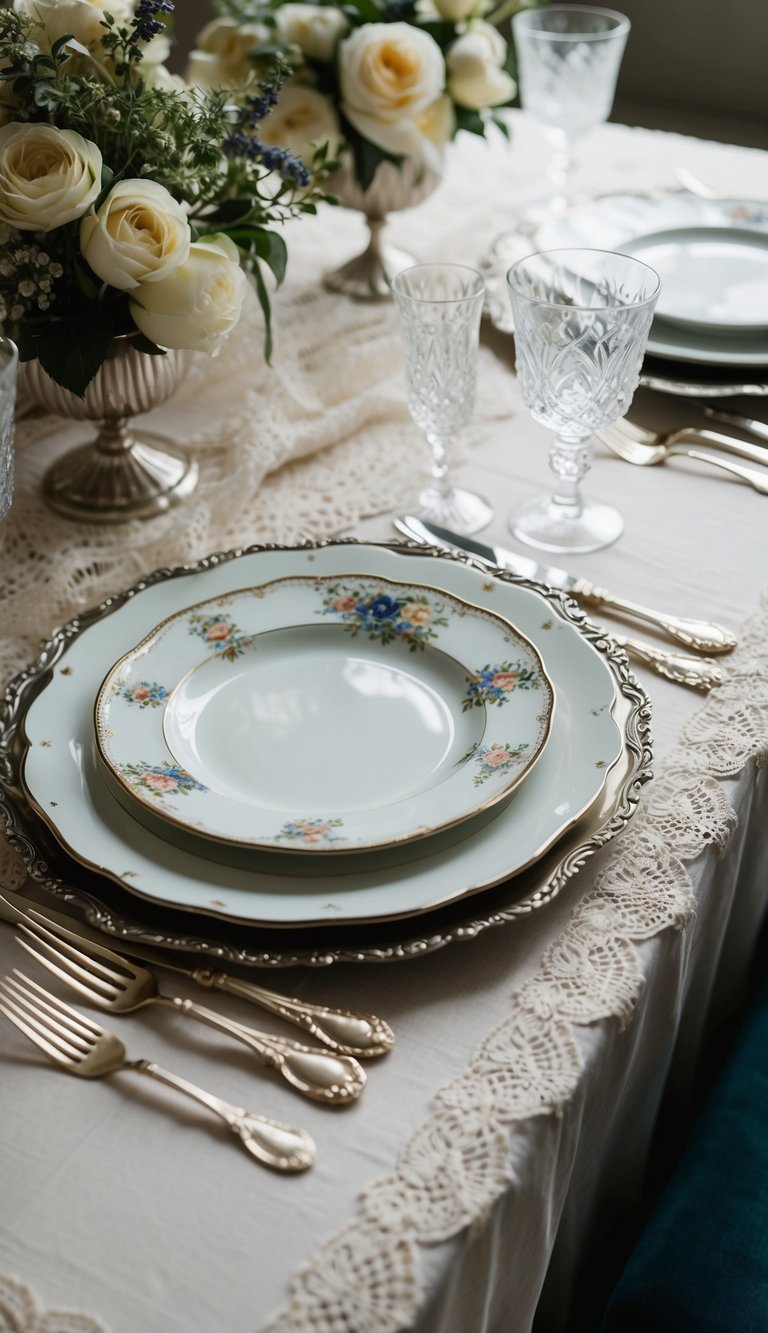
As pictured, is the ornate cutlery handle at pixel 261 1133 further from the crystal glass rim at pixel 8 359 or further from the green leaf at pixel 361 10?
the green leaf at pixel 361 10

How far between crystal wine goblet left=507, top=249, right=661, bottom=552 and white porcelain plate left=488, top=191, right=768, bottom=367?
15 cm

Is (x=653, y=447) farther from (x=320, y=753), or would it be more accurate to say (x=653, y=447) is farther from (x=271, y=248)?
(x=320, y=753)

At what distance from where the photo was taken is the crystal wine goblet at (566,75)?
4.63 ft

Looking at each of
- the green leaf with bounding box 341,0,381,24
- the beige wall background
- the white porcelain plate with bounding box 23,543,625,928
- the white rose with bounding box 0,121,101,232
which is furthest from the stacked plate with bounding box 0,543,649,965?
the beige wall background

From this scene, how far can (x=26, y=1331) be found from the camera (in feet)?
1.58

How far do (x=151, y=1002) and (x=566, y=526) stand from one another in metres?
0.56

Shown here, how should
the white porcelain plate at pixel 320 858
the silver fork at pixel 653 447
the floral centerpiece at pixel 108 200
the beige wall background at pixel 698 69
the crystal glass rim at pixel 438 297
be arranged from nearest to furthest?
the white porcelain plate at pixel 320 858 < the floral centerpiece at pixel 108 200 < the crystal glass rim at pixel 438 297 < the silver fork at pixel 653 447 < the beige wall background at pixel 698 69

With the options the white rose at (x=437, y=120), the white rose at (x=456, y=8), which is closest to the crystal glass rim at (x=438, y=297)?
the white rose at (x=437, y=120)

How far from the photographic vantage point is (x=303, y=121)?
124 centimetres

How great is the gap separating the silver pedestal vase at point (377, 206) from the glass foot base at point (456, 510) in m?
0.41

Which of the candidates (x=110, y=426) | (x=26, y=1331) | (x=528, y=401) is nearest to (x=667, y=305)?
(x=528, y=401)

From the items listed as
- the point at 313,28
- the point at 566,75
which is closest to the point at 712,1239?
the point at 313,28

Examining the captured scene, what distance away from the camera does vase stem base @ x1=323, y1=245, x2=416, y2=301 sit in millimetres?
1368

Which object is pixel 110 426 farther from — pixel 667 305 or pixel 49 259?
pixel 667 305
